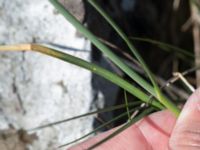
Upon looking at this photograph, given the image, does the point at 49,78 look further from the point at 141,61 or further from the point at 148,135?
the point at 141,61

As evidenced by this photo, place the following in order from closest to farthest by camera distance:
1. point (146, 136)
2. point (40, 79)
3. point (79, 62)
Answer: point (79, 62) < point (146, 136) < point (40, 79)

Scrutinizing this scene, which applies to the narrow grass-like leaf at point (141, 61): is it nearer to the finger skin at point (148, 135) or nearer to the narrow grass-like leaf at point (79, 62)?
the narrow grass-like leaf at point (79, 62)

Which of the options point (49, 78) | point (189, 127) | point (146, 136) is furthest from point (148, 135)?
point (49, 78)

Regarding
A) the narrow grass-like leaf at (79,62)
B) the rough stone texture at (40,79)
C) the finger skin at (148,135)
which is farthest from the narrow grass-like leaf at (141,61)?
the rough stone texture at (40,79)

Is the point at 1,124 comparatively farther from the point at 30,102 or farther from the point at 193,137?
the point at 193,137

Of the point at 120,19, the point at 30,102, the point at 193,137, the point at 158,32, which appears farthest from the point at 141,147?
the point at 158,32
